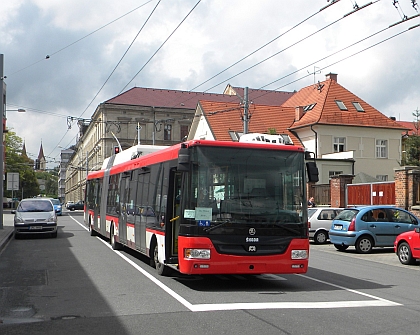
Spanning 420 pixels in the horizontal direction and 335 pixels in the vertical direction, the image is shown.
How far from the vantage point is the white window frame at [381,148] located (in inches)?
2064

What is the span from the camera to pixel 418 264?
17.4m

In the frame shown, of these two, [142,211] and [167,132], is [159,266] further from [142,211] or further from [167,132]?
[167,132]

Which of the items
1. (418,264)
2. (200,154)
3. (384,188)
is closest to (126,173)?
(200,154)

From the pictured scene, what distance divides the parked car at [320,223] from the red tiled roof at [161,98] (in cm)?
5494

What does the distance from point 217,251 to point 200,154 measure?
1.76m

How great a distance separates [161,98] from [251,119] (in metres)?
31.5

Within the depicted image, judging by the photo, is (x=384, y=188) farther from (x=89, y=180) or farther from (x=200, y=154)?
(x=200, y=154)

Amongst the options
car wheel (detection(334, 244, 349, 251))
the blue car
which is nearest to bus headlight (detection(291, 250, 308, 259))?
the blue car

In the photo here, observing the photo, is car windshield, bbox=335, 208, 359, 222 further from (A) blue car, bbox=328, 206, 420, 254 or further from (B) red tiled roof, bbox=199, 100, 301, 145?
(B) red tiled roof, bbox=199, 100, 301, 145

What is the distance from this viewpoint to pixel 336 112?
5244cm

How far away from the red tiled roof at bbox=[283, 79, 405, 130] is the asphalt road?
119ft

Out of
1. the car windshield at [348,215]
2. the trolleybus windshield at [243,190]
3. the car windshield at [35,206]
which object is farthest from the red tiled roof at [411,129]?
the trolleybus windshield at [243,190]

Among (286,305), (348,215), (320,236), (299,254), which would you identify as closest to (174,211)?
(299,254)

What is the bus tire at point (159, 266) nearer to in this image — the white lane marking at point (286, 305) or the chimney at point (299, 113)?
the white lane marking at point (286, 305)
